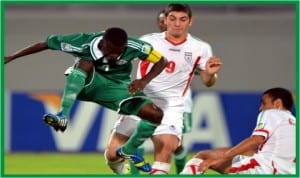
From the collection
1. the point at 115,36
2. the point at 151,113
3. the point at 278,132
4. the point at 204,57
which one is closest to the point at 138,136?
the point at 151,113

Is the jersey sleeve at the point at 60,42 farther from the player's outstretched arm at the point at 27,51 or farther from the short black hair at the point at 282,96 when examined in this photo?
the short black hair at the point at 282,96

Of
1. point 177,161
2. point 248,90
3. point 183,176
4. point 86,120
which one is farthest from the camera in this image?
point 248,90

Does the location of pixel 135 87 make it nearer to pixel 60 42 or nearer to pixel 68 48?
pixel 68 48

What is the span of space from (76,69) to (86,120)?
865 cm

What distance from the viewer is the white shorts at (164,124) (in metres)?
9.47

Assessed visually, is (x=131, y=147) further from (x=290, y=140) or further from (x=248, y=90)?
(x=248, y=90)

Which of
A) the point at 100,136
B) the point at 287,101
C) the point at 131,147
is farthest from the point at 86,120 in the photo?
the point at 287,101

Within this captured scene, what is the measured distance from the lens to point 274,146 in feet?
27.7

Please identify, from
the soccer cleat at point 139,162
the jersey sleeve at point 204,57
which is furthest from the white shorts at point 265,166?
the jersey sleeve at point 204,57

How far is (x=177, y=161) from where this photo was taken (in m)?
10.9

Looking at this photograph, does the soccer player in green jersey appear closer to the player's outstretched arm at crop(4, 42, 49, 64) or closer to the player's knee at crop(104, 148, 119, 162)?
the player's outstretched arm at crop(4, 42, 49, 64)

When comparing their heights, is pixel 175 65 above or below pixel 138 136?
above

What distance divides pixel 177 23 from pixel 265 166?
5.92ft

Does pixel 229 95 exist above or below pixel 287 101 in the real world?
below
